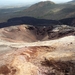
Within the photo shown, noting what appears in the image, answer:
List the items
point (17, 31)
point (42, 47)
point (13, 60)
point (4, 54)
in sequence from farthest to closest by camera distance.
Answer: point (17, 31), point (42, 47), point (4, 54), point (13, 60)

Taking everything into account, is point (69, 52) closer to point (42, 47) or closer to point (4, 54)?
point (42, 47)

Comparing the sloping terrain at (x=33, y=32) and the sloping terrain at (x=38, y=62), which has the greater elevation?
the sloping terrain at (x=38, y=62)

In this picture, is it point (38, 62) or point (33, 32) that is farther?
point (33, 32)

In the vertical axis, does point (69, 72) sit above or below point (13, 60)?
below

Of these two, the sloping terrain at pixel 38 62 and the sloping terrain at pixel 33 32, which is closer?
the sloping terrain at pixel 38 62

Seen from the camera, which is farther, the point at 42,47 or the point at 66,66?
the point at 42,47

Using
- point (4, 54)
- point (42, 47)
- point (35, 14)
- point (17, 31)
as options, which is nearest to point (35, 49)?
point (42, 47)

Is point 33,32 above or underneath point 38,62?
underneath

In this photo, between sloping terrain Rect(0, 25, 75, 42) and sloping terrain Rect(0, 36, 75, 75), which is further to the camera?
sloping terrain Rect(0, 25, 75, 42)

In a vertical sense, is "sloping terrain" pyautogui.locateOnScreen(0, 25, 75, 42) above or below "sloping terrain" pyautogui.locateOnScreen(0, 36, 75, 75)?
below

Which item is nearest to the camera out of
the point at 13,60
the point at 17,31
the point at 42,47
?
the point at 13,60
